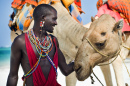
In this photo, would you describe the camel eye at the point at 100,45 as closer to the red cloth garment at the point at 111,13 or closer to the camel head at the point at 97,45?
the camel head at the point at 97,45

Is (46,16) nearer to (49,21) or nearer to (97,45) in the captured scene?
(49,21)

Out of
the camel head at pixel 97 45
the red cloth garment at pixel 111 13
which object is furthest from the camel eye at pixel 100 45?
the red cloth garment at pixel 111 13

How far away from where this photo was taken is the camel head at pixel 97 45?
117 cm

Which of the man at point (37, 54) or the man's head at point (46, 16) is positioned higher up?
the man's head at point (46, 16)

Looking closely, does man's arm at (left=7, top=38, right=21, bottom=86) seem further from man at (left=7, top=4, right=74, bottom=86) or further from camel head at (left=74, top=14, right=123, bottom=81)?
camel head at (left=74, top=14, right=123, bottom=81)

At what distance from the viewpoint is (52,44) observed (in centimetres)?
111

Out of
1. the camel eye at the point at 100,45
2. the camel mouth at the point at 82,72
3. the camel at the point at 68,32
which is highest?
the camel at the point at 68,32

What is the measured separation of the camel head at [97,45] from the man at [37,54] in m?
0.17

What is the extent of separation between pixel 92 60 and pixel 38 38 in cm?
38

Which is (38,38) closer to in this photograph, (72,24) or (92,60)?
(92,60)

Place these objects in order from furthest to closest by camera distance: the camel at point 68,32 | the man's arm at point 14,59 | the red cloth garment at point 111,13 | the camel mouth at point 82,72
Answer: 1. the red cloth garment at point 111,13
2. the camel at point 68,32
3. the camel mouth at point 82,72
4. the man's arm at point 14,59

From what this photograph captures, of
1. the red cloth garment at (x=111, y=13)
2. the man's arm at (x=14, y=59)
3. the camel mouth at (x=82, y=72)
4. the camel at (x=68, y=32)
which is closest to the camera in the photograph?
the man's arm at (x=14, y=59)

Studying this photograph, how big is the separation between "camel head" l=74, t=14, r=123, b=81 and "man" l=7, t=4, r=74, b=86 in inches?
6.6

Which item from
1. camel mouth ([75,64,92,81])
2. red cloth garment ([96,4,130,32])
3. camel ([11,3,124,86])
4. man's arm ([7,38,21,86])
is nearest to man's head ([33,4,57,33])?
man's arm ([7,38,21,86])
